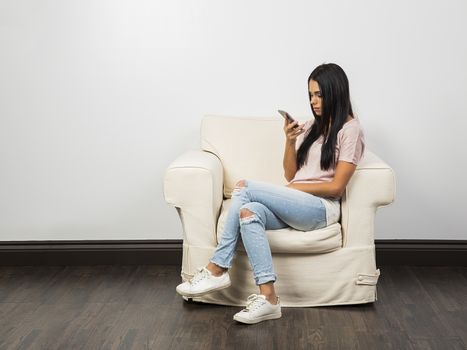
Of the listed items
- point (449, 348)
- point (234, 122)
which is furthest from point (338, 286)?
point (234, 122)

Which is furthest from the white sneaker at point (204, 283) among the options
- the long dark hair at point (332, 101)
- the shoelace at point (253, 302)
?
the long dark hair at point (332, 101)

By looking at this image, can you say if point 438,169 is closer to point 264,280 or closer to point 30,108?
point 264,280

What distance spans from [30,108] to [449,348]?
235cm

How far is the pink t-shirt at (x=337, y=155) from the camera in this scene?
3129mm

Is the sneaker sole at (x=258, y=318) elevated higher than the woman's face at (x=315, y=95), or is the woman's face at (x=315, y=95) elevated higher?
the woman's face at (x=315, y=95)

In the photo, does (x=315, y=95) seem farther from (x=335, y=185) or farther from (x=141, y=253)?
(x=141, y=253)

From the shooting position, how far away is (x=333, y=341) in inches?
110

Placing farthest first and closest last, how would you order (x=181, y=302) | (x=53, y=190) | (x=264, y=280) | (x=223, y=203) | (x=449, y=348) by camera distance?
1. (x=53, y=190)
2. (x=223, y=203)
3. (x=181, y=302)
4. (x=264, y=280)
5. (x=449, y=348)

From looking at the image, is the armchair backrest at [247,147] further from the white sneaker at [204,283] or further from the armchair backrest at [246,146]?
the white sneaker at [204,283]

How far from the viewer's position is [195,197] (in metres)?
3.22

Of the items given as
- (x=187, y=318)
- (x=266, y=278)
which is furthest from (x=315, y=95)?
(x=187, y=318)

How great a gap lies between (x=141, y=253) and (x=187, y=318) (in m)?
0.96

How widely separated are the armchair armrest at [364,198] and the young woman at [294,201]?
0.05 m

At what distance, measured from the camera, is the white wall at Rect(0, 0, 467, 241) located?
385 cm
